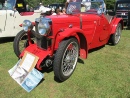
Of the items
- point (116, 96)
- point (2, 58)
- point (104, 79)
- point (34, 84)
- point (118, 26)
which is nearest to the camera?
point (116, 96)

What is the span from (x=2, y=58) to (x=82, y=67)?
2.20 metres

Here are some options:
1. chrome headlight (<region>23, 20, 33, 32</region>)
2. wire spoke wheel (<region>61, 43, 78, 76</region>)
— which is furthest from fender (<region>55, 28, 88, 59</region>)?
chrome headlight (<region>23, 20, 33, 32</region>)

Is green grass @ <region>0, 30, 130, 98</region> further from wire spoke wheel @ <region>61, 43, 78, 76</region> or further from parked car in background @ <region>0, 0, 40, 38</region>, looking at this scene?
parked car in background @ <region>0, 0, 40, 38</region>

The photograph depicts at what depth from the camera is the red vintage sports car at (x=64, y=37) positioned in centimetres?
325

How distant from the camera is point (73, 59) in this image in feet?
12.1

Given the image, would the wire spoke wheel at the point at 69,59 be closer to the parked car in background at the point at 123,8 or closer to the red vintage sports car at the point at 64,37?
the red vintage sports car at the point at 64,37

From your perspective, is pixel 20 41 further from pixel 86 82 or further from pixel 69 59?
pixel 86 82

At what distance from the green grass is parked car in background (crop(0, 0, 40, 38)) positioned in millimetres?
2004

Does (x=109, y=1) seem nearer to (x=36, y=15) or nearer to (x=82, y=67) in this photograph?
(x=36, y=15)

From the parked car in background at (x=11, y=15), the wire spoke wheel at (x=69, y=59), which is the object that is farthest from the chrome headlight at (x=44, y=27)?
the parked car in background at (x=11, y=15)

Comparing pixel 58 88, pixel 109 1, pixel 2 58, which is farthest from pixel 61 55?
pixel 109 1

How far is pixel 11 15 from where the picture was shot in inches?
252

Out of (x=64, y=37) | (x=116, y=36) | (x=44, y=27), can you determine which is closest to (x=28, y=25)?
(x=44, y=27)

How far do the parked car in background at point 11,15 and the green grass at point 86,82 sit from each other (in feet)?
6.57
